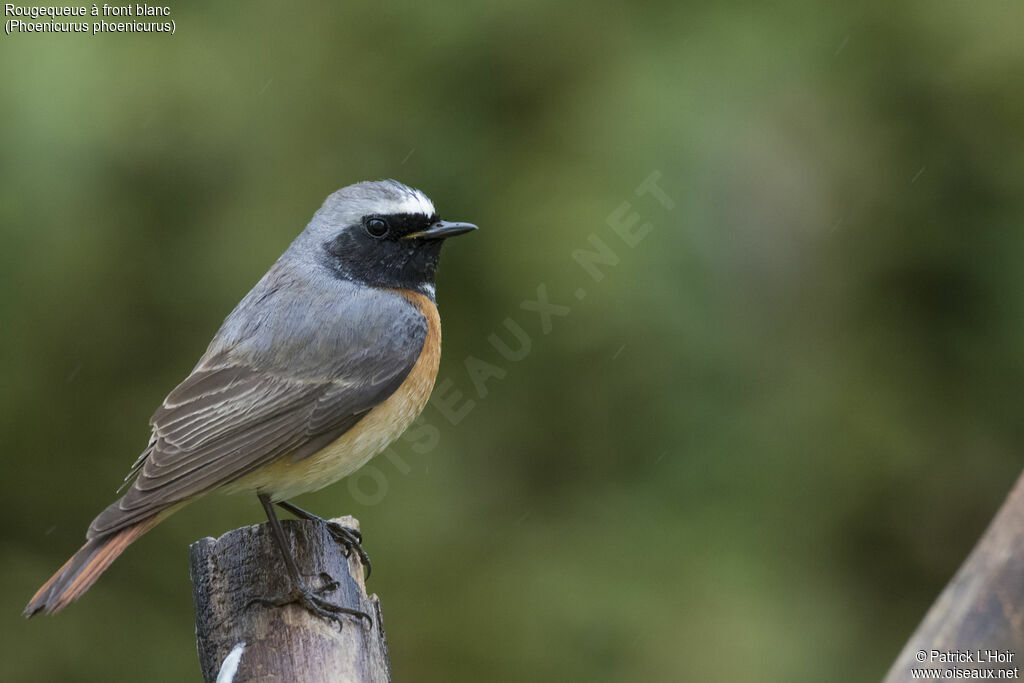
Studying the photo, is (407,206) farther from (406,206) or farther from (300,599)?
(300,599)

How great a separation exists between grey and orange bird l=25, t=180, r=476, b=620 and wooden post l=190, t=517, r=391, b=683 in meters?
0.07

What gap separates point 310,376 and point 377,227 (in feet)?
2.03

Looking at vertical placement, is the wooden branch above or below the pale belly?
below

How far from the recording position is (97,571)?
299 centimetres

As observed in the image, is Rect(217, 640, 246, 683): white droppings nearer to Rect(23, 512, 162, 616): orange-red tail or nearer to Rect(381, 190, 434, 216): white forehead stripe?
Rect(23, 512, 162, 616): orange-red tail

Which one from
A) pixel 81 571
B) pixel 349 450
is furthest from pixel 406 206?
pixel 81 571

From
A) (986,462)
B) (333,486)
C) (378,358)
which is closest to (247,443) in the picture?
(378,358)

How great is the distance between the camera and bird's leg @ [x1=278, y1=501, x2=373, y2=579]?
152 inches

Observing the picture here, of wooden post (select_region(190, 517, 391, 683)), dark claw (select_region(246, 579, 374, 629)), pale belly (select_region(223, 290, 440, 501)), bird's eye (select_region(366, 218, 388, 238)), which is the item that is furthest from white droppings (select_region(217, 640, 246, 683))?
bird's eye (select_region(366, 218, 388, 238))

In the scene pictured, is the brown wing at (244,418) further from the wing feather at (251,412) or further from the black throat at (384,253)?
the black throat at (384,253)

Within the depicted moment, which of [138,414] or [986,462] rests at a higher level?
[138,414]

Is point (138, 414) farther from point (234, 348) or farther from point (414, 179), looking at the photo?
point (414, 179)

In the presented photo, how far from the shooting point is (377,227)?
3.91 meters

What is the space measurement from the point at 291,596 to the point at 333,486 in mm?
1171
